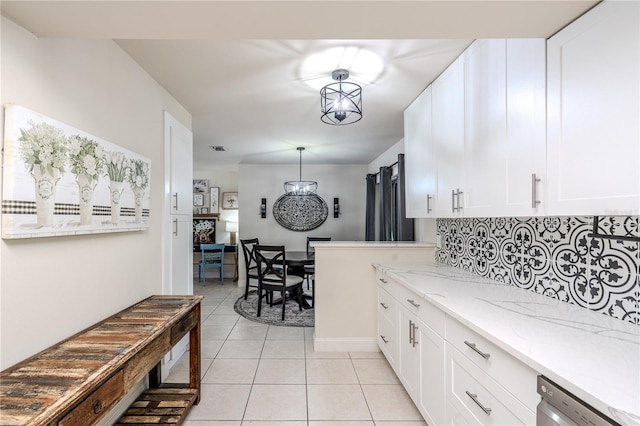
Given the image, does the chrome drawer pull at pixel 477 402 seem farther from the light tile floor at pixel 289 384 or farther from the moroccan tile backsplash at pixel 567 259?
the light tile floor at pixel 289 384

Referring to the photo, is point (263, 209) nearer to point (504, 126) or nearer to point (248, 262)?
point (248, 262)

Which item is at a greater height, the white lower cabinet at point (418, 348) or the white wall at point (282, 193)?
the white wall at point (282, 193)

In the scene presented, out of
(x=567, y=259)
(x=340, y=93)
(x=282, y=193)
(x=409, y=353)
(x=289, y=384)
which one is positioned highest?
(x=340, y=93)

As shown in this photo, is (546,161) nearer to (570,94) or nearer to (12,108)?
(570,94)

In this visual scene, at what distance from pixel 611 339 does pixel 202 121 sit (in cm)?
361

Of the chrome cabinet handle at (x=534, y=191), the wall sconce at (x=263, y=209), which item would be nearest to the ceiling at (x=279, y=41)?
the chrome cabinet handle at (x=534, y=191)

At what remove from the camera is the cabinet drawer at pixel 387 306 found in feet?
8.11

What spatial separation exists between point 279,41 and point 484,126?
4.30 feet

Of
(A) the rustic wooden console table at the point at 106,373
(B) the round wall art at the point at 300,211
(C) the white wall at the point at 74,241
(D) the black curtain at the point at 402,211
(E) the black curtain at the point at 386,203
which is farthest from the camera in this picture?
(B) the round wall art at the point at 300,211

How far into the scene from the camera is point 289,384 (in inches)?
96.9

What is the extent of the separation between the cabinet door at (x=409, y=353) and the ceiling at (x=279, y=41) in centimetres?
170

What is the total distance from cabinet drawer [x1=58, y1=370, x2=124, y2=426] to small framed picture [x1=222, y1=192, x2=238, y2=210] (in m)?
6.04

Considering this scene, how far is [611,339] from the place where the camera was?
111cm

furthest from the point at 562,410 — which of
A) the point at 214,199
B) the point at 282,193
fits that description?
the point at 214,199
